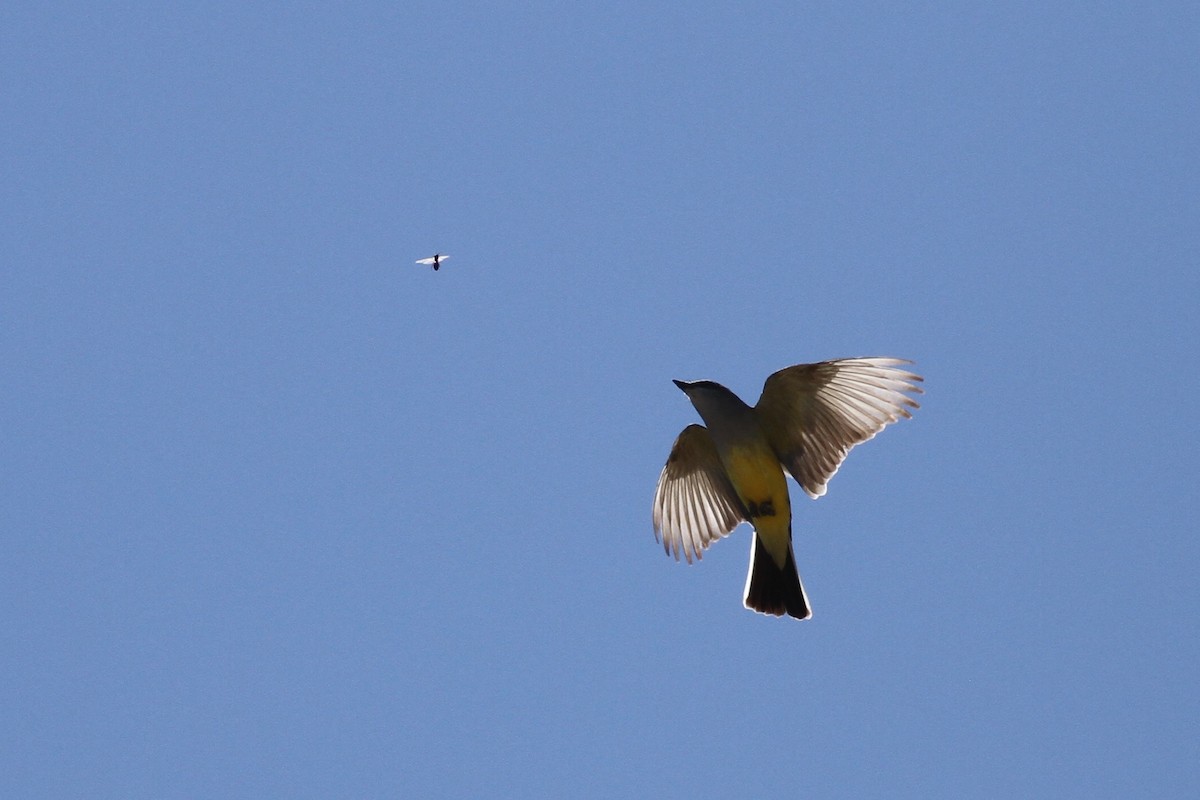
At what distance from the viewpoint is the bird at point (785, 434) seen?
11.8m

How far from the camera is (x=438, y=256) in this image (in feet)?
42.0

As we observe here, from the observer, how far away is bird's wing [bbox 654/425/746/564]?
1301 cm

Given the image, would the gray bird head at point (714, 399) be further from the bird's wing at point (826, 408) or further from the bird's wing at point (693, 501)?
the bird's wing at point (693, 501)

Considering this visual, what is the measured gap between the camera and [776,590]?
12.4m

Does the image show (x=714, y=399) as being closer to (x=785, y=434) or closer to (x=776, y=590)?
(x=785, y=434)

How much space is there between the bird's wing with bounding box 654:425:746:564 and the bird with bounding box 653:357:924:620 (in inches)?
5.8

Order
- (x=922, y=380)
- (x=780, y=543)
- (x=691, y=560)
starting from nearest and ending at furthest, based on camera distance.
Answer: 1. (x=922, y=380)
2. (x=780, y=543)
3. (x=691, y=560)

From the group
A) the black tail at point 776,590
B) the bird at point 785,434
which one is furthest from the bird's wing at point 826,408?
the black tail at point 776,590

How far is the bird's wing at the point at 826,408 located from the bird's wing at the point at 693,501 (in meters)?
0.90

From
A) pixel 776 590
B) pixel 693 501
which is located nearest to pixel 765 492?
pixel 776 590

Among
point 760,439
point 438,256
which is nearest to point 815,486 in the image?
point 760,439

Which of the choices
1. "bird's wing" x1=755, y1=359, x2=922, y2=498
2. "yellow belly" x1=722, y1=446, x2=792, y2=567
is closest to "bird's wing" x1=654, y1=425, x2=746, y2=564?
"yellow belly" x1=722, y1=446, x2=792, y2=567

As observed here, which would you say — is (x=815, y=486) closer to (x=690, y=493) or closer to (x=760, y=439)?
(x=760, y=439)

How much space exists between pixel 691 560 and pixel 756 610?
1.11 m
